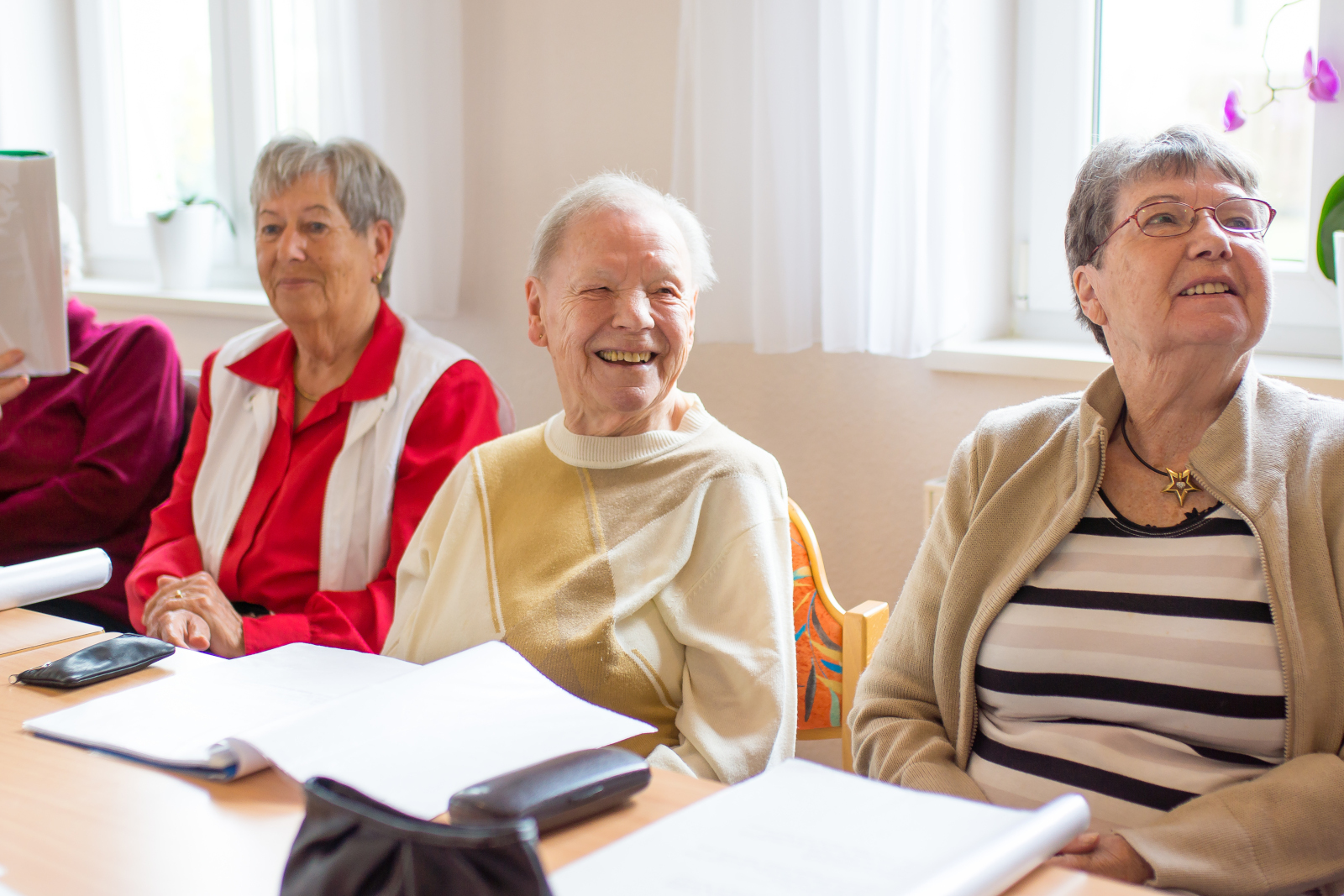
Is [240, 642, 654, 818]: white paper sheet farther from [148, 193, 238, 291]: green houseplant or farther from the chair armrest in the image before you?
[148, 193, 238, 291]: green houseplant

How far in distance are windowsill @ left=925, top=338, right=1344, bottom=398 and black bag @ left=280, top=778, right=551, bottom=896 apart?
1.44 metres

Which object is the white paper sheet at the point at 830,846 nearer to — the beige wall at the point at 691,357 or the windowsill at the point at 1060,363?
the windowsill at the point at 1060,363

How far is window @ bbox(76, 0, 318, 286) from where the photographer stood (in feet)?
10.7

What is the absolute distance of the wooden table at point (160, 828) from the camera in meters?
0.82

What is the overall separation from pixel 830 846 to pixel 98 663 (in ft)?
2.88

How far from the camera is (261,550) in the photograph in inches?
81.2

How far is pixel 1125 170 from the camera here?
1.36m

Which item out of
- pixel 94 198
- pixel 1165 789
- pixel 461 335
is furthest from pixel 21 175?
pixel 94 198

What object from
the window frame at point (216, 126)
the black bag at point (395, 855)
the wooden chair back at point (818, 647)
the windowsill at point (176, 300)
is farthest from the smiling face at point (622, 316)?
the window frame at point (216, 126)

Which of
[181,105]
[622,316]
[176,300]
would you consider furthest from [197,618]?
[181,105]

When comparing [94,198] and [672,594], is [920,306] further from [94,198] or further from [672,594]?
[94,198]

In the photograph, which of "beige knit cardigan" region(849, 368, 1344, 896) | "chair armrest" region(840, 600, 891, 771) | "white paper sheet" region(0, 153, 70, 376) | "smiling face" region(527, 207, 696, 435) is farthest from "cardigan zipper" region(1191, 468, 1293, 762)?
"white paper sheet" region(0, 153, 70, 376)

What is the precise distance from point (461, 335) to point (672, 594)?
4.58 feet

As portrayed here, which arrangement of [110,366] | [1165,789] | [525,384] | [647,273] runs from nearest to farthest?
[1165,789], [647,273], [110,366], [525,384]
